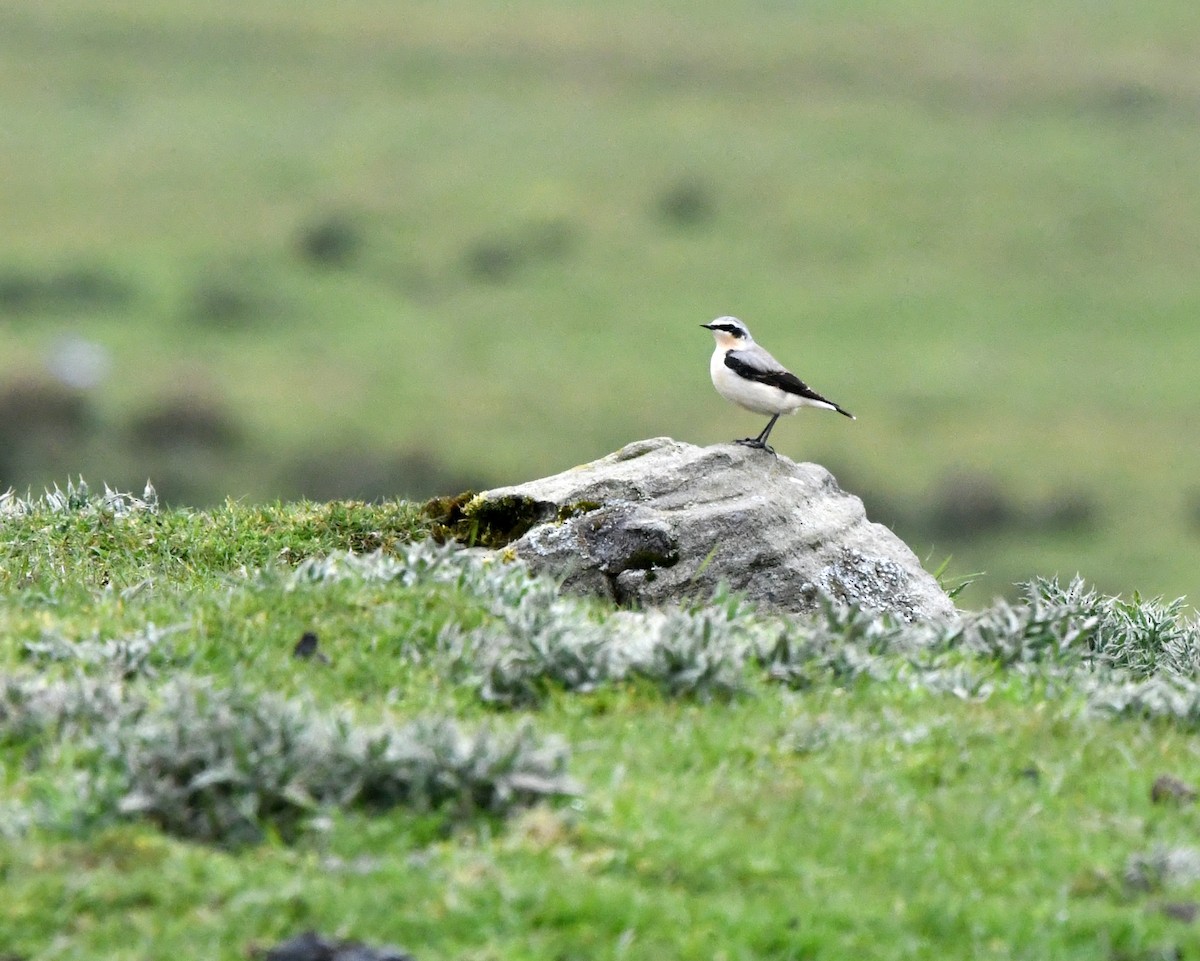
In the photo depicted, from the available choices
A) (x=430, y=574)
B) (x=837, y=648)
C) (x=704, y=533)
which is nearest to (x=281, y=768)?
(x=430, y=574)

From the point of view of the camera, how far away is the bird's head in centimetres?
1392

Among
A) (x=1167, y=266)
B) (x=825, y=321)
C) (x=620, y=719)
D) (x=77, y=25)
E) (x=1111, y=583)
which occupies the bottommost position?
(x=620, y=719)

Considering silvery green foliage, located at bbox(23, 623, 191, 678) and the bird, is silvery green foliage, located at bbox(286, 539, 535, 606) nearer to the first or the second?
silvery green foliage, located at bbox(23, 623, 191, 678)

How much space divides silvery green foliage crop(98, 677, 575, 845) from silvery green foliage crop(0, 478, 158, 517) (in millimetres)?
6392

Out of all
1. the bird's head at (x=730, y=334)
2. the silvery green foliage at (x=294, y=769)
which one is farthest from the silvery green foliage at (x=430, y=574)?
the bird's head at (x=730, y=334)

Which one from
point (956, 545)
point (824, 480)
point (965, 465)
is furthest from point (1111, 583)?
point (824, 480)

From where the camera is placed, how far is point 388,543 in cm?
1341

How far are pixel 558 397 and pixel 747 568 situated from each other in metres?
52.8

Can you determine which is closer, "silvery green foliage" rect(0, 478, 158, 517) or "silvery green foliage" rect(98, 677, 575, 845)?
"silvery green foliage" rect(98, 677, 575, 845)

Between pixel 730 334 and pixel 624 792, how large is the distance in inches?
263

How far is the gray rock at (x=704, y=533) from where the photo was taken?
12.3m

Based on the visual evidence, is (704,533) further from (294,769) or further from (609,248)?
(609,248)

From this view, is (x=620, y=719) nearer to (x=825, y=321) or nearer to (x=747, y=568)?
(x=747, y=568)

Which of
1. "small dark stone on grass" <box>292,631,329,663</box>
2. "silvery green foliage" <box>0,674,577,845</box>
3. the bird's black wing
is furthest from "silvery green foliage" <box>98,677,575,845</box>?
the bird's black wing
